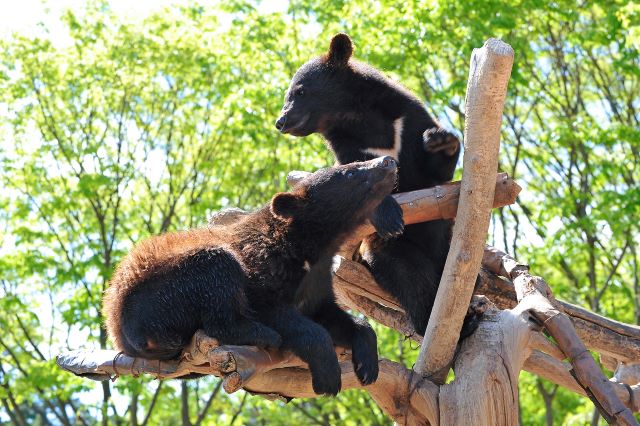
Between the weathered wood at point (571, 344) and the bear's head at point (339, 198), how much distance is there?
137cm

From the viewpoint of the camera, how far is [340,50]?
7766 mm

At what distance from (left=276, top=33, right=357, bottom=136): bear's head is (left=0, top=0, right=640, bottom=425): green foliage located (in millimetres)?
10548

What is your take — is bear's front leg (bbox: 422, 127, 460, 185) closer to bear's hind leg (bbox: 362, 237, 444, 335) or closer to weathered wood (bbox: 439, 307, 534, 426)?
bear's hind leg (bbox: 362, 237, 444, 335)

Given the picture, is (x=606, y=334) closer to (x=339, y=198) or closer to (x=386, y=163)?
(x=386, y=163)

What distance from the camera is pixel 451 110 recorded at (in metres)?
20.4

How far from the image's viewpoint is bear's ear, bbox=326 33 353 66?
25.4 ft

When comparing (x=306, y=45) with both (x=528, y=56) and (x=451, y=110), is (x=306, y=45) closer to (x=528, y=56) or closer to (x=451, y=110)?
(x=451, y=110)

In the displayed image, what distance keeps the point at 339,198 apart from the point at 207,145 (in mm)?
16034

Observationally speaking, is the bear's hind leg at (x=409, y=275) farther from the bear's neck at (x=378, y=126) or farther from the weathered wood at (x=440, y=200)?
the bear's neck at (x=378, y=126)

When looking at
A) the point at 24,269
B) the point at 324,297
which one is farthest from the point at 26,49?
the point at 324,297

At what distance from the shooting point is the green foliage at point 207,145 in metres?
19.2

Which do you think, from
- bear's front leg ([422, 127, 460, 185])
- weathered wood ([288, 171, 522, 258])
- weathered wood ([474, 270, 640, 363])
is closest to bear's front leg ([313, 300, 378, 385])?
weathered wood ([288, 171, 522, 258])

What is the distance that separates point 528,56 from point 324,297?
14.7 meters

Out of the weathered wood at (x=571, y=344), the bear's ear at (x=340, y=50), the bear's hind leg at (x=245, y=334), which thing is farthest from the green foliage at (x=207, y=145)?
the bear's hind leg at (x=245, y=334)
